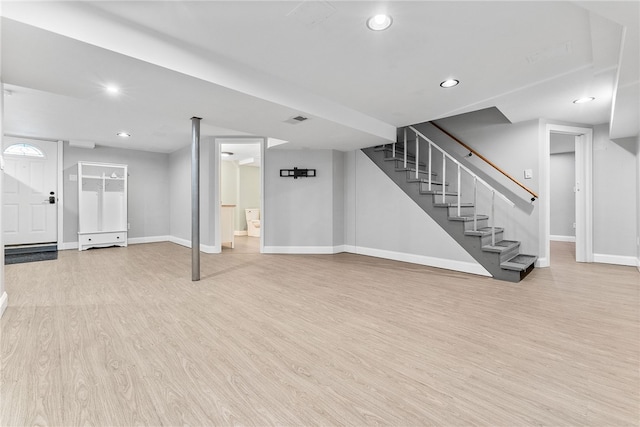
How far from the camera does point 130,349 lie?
A: 6.44 feet

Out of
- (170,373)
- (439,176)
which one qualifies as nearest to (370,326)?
(170,373)

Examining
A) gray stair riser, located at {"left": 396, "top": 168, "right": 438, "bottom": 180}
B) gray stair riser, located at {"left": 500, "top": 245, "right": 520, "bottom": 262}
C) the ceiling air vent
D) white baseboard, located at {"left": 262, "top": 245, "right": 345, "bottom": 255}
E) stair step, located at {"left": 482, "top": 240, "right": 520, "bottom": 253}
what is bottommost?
white baseboard, located at {"left": 262, "top": 245, "right": 345, "bottom": 255}

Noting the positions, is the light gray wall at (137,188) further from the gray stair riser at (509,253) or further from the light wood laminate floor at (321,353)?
the gray stair riser at (509,253)

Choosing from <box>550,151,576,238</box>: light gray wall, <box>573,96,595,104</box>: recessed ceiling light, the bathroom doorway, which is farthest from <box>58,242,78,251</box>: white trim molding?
<box>550,151,576,238</box>: light gray wall

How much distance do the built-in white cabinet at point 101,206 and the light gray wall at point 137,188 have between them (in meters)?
0.27

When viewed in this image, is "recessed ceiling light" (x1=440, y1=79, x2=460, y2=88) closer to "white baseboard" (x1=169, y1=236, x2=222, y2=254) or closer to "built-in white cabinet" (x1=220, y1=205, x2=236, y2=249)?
"white baseboard" (x1=169, y1=236, x2=222, y2=254)

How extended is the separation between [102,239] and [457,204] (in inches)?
296

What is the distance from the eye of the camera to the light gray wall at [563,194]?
748 centimetres

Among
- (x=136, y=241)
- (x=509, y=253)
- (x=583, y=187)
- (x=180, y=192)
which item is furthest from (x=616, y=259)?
(x=136, y=241)

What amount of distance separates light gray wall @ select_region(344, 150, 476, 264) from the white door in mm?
6540

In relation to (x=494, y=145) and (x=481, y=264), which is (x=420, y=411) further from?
(x=494, y=145)

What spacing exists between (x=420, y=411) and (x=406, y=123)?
4277mm

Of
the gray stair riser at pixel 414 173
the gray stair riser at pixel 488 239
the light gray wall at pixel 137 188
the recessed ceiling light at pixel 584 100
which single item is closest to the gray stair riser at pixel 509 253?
the gray stair riser at pixel 488 239

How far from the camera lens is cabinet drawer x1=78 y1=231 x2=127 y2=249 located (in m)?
6.36
